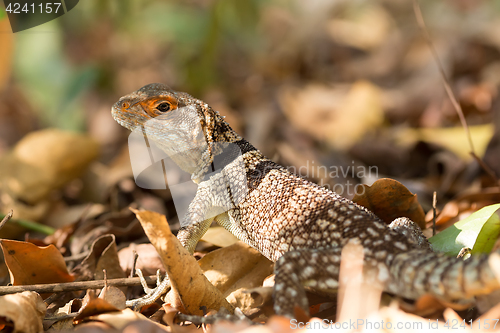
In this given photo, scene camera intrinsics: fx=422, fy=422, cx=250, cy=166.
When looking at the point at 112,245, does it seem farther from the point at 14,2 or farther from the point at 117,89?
the point at 117,89

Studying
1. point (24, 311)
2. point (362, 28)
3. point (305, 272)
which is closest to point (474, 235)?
point (305, 272)

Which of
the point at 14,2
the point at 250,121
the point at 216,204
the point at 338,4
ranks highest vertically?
the point at 14,2

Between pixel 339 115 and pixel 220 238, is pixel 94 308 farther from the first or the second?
pixel 339 115

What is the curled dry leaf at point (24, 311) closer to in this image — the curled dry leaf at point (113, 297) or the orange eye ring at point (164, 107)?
the curled dry leaf at point (113, 297)

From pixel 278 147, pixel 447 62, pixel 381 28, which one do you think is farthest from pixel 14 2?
pixel 381 28

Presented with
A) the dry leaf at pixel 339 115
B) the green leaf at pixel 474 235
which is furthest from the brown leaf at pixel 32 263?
the dry leaf at pixel 339 115

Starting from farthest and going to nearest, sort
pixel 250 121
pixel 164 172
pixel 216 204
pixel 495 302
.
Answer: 1. pixel 250 121
2. pixel 164 172
3. pixel 216 204
4. pixel 495 302

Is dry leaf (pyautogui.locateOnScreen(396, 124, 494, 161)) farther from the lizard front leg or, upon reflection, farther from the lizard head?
the lizard front leg
